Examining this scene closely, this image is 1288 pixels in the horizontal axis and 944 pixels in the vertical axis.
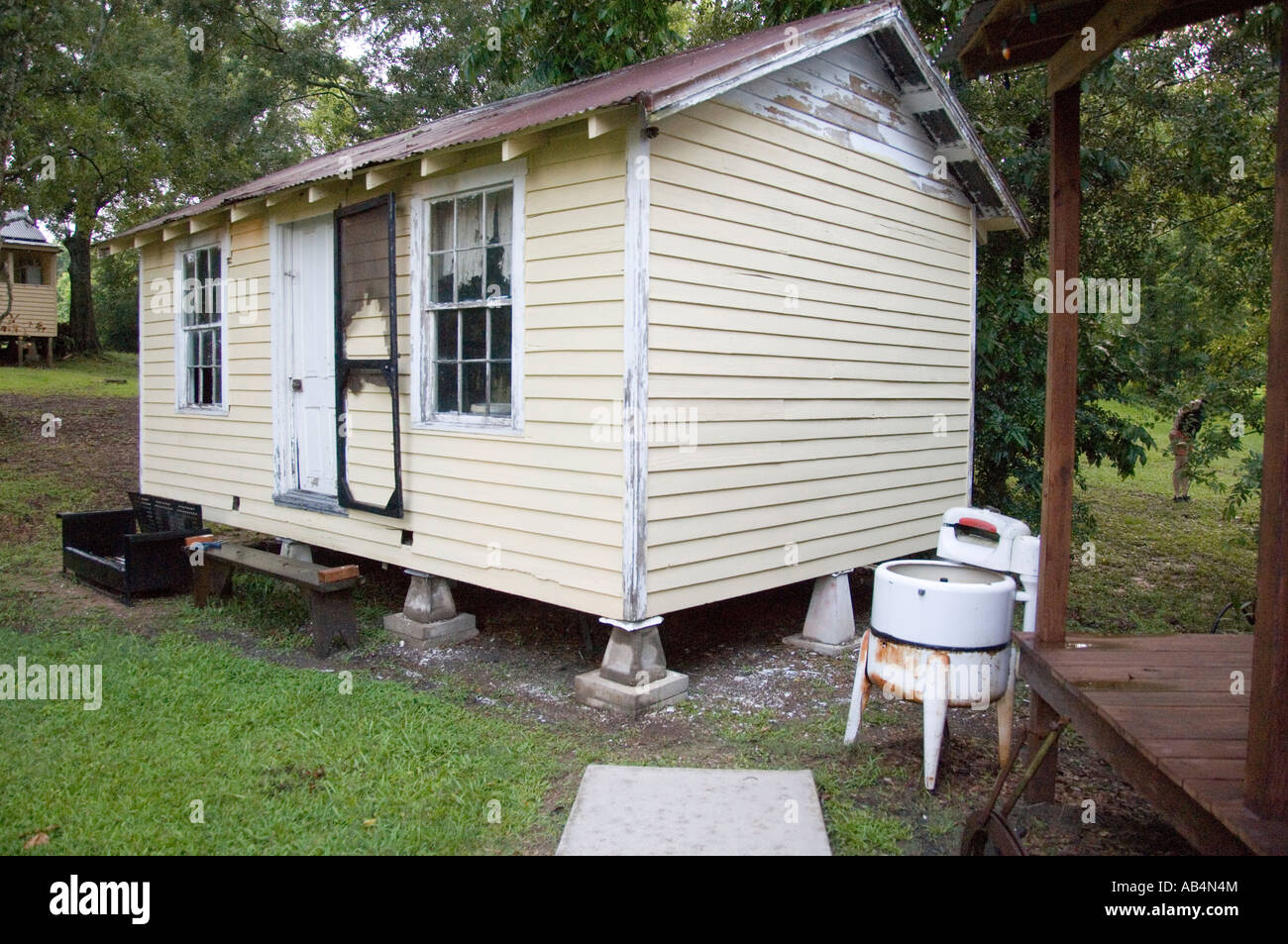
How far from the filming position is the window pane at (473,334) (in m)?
5.96

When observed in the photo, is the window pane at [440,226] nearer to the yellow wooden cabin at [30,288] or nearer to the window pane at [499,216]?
the window pane at [499,216]

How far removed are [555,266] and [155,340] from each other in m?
5.72

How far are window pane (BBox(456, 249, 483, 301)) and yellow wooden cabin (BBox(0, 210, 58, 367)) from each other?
68.8ft

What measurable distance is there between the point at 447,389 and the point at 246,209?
2588mm

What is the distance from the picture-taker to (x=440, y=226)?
618 cm

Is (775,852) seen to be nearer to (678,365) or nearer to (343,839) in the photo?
(343,839)

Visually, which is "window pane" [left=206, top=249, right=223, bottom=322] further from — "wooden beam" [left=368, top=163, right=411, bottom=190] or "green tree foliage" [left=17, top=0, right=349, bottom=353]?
"green tree foliage" [left=17, top=0, right=349, bottom=353]

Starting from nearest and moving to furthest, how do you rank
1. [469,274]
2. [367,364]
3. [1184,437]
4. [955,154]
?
1. [469,274]
2. [367,364]
3. [955,154]
4. [1184,437]

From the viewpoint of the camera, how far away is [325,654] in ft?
20.2

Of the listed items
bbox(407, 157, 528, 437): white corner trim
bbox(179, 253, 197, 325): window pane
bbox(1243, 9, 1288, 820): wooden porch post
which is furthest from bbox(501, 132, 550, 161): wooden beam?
bbox(179, 253, 197, 325): window pane

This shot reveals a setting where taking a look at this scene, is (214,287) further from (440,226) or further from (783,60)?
(783,60)

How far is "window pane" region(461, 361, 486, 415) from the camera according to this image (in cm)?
602

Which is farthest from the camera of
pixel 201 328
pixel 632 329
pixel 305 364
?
pixel 201 328

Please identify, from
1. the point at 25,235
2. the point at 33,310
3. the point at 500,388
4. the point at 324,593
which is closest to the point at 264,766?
the point at 324,593
